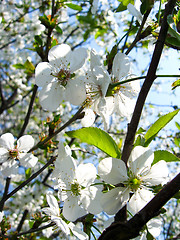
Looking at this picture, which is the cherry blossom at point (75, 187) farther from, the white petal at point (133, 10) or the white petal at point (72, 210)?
the white petal at point (133, 10)

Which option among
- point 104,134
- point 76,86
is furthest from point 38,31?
point 104,134

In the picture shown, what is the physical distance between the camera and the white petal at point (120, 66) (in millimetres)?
1062

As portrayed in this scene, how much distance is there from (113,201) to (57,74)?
0.70 metres

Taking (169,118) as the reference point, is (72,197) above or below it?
below

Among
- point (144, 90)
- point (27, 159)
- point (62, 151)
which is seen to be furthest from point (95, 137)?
point (27, 159)

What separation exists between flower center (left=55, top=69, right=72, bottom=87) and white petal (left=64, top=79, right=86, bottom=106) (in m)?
0.08

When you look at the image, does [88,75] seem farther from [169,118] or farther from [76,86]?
[169,118]

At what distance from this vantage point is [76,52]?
116cm

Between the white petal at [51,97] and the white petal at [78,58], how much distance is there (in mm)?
126

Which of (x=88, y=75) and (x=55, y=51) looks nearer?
(x=88, y=75)

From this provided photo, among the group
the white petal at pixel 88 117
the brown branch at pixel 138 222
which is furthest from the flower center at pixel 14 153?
the brown branch at pixel 138 222

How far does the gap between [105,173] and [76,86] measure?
0.42 m

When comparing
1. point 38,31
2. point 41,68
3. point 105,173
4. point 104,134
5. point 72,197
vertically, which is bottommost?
point 72,197

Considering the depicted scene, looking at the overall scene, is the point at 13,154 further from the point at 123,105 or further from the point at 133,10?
the point at 133,10
